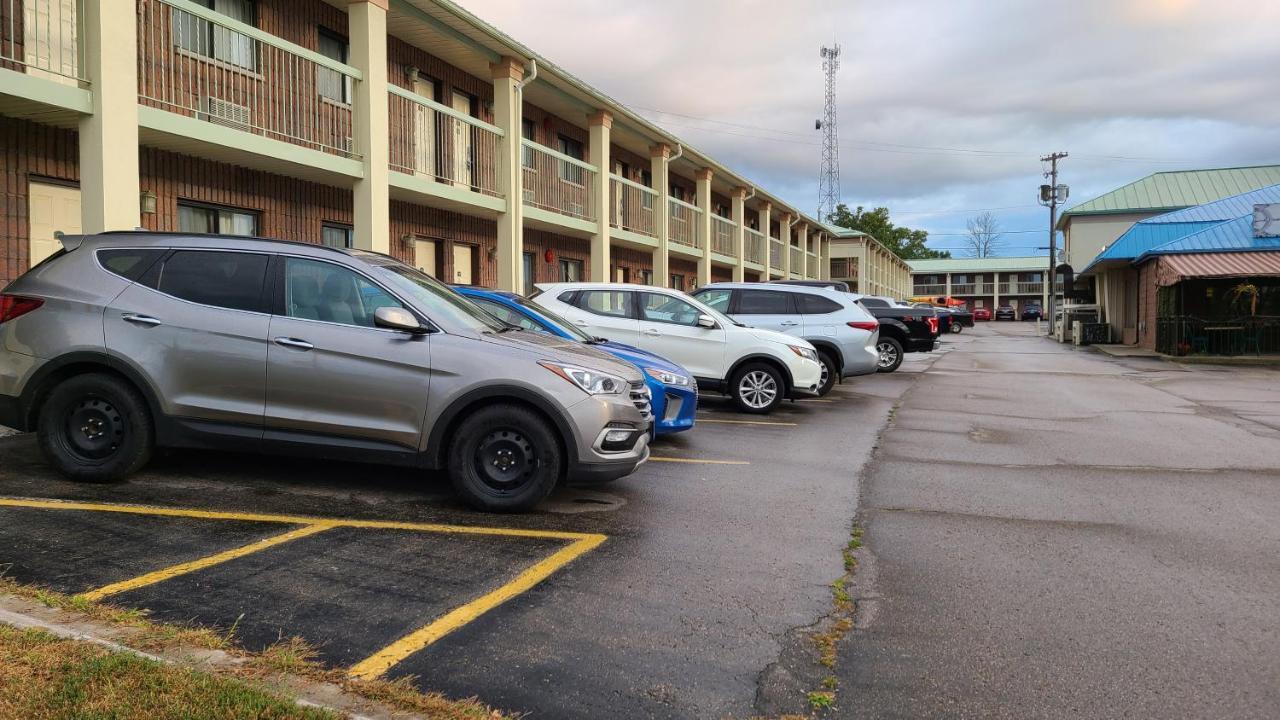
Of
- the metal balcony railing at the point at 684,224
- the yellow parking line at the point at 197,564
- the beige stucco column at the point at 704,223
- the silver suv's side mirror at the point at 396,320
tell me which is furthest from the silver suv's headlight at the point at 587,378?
the beige stucco column at the point at 704,223

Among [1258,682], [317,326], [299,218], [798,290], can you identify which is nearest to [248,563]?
[317,326]

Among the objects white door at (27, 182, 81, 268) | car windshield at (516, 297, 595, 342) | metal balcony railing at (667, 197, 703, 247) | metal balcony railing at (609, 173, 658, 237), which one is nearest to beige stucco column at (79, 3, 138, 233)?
white door at (27, 182, 81, 268)

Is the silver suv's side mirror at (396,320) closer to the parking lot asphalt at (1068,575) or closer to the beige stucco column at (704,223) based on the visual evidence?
the parking lot asphalt at (1068,575)

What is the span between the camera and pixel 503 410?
574 centimetres

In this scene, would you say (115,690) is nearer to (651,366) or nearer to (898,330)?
(651,366)

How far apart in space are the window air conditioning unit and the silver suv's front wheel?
7769 millimetres

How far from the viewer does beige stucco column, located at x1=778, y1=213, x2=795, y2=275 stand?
3834 centimetres

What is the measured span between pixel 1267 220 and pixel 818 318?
2041cm

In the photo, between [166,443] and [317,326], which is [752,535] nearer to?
[317,326]

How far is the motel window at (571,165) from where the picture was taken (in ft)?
64.2

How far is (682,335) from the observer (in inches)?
466

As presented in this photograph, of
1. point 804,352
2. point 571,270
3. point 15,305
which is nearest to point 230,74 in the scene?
point 15,305

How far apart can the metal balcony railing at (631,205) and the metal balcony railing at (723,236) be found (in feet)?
17.6

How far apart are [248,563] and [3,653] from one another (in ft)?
4.66
